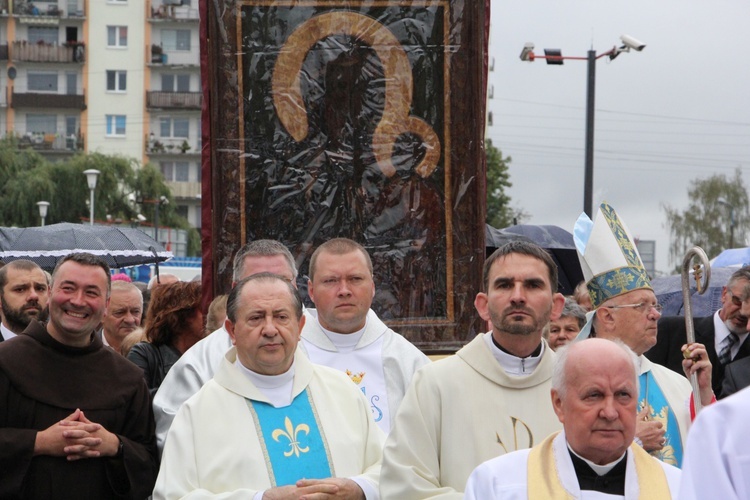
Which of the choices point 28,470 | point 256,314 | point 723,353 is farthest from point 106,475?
point 723,353

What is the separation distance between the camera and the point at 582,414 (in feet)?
12.4

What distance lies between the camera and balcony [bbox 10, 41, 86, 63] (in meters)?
64.5

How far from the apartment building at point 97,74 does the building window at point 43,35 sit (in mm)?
52

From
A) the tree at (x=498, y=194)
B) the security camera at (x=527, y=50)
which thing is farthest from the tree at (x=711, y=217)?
the security camera at (x=527, y=50)

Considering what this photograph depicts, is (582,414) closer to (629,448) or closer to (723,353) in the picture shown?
(629,448)

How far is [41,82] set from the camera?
6600cm

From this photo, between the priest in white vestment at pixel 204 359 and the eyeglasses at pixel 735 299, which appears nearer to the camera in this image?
the priest in white vestment at pixel 204 359

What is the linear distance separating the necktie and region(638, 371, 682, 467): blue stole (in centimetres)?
214

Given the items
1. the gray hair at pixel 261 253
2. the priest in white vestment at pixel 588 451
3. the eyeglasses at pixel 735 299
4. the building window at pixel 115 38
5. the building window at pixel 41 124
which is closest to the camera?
the priest in white vestment at pixel 588 451

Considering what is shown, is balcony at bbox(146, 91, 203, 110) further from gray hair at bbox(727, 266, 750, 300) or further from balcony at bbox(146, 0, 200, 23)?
gray hair at bbox(727, 266, 750, 300)

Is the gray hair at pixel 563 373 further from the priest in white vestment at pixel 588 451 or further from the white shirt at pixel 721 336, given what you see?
the white shirt at pixel 721 336

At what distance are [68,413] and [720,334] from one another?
4209mm

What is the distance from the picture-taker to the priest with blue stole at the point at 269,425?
4.66 metres

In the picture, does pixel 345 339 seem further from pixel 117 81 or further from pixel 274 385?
pixel 117 81
